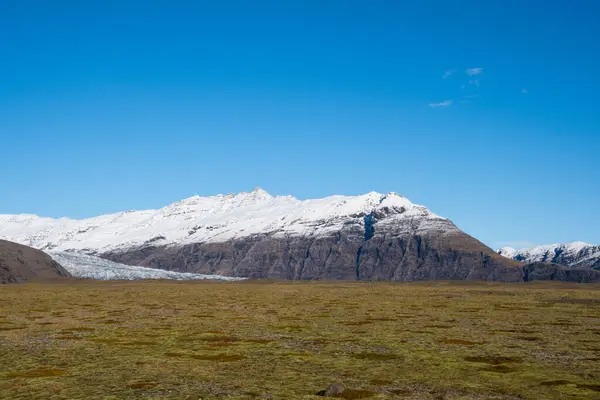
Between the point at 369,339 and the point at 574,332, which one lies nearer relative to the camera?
the point at 369,339

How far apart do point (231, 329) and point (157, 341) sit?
6478mm

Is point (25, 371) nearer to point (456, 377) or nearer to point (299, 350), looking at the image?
point (299, 350)

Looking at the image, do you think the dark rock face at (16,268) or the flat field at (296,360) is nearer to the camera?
the flat field at (296,360)

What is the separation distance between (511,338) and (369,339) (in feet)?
23.1

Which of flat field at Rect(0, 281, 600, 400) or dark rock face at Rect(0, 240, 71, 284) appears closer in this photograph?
flat field at Rect(0, 281, 600, 400)

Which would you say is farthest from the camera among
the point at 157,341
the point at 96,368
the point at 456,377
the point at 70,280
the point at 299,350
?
the point at 70,280

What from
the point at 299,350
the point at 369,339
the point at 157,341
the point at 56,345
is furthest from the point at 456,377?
the point at 56,345

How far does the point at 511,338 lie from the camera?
29141 millimetres

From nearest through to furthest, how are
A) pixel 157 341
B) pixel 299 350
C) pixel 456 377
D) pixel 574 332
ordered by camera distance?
pixel 456 377
pixel 299 350
pixel 157 341
pixel 574 332

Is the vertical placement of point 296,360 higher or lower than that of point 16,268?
lower

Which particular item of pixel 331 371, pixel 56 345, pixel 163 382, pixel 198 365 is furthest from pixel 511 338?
pixel 56 345

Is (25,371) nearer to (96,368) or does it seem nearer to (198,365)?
(96,368)

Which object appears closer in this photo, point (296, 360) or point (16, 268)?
point (296, 360)

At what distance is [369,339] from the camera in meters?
28.4
